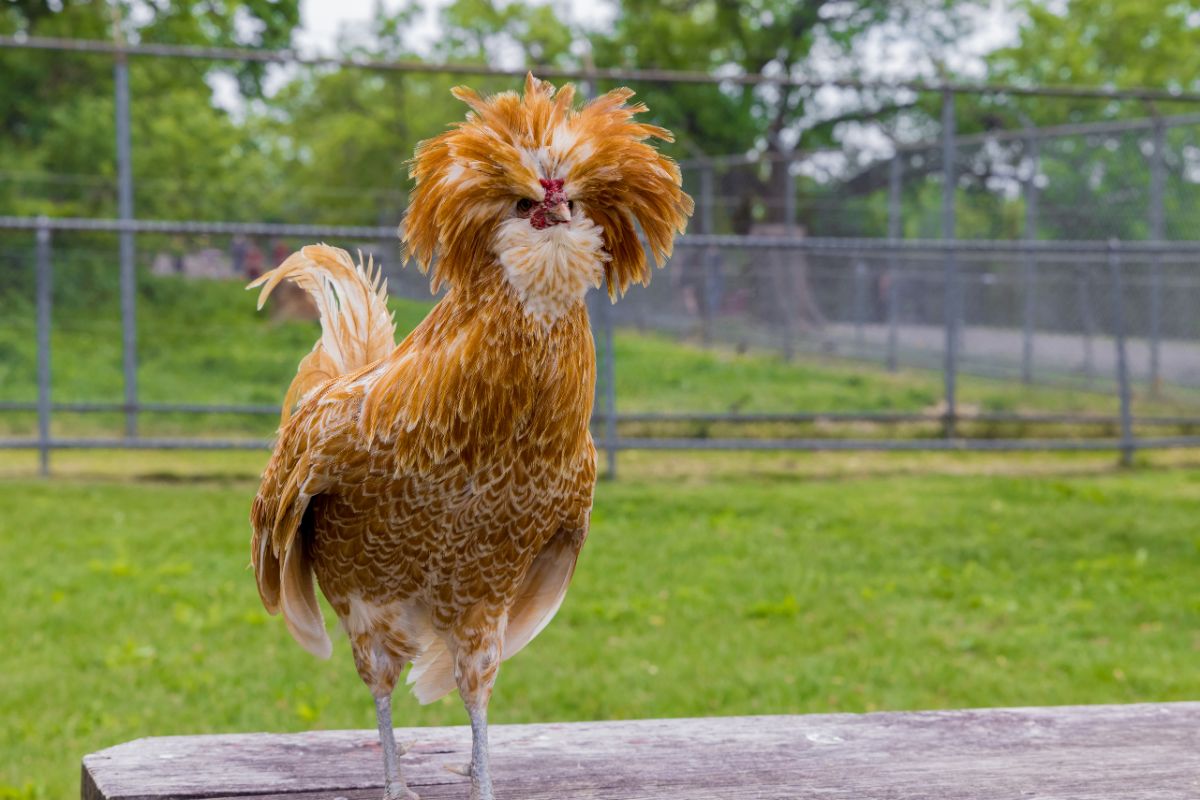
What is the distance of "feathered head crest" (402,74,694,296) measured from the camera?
188cm

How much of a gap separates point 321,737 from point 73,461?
759 centimetres

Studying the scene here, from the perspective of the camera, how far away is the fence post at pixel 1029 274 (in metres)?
12.6

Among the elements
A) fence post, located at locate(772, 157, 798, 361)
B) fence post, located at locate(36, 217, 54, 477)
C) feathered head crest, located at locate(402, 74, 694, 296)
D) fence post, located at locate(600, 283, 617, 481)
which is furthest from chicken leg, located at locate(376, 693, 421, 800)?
fence post, located at locate(772, 157, 798, 361)

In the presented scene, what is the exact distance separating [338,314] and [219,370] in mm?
7259

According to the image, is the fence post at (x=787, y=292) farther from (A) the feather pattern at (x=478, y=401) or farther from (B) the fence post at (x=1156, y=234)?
(A) the feather pattern at (x=478, y=401)

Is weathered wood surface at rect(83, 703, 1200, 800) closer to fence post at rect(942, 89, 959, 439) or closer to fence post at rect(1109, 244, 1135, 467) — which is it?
fence post at rect(942, 89, 959, 439)

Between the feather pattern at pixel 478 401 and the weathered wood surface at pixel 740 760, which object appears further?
the weathered wood surface at pixel 740 760

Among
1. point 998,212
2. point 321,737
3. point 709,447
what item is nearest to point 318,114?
point 998,212

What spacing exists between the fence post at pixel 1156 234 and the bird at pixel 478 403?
1076 centimetres

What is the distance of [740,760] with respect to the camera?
264 cm

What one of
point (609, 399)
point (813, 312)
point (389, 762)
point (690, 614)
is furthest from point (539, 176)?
point (813, 312)

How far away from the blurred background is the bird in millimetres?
2237

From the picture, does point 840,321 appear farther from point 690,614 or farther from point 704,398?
point 690,614

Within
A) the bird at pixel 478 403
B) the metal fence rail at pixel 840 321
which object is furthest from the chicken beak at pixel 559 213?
the metal fence rail at pixel 840 321
